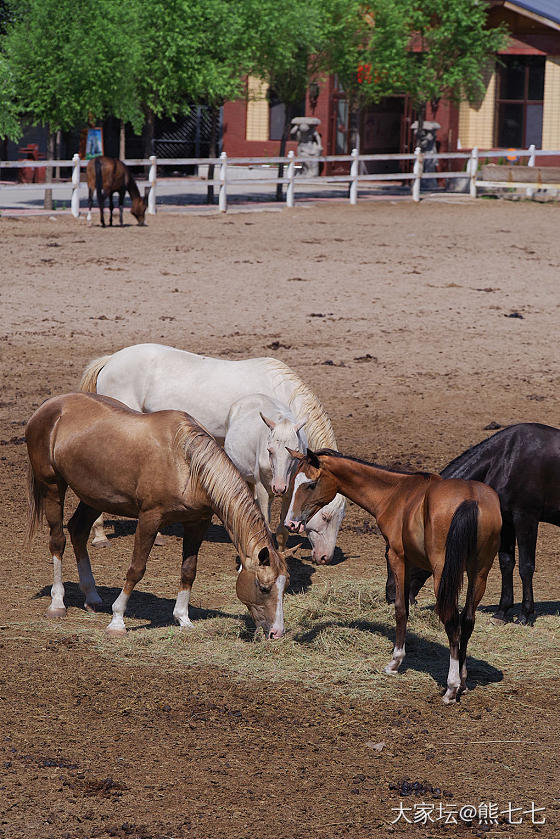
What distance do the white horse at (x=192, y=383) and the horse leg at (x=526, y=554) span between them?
6.05 ft

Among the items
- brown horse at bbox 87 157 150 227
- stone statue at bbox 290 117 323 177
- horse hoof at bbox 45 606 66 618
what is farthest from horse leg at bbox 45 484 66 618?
stone statue at bbox 290 117 323 177

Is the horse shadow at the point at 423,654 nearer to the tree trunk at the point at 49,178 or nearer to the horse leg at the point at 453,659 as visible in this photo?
the horse leg at the point at 453,659

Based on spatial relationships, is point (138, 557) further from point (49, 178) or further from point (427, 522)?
point (49, 178)

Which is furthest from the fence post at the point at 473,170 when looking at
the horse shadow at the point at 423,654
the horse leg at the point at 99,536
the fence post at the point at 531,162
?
the horse shadow at the point at 423,654

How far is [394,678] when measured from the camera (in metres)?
6.52

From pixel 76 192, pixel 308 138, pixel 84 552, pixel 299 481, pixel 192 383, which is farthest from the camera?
pixel 308 138

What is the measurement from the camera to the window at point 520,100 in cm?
4047

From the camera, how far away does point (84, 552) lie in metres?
7.59

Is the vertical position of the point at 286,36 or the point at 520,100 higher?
the point at 286,36

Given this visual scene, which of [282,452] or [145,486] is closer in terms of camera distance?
[145,486]

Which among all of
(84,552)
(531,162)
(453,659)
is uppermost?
(531,162)

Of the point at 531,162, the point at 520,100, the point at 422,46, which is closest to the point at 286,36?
the point at 422,46

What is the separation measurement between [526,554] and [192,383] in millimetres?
3198

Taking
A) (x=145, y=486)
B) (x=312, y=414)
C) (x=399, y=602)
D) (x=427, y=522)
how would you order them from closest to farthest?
(x=427, y=522) < (x=399, y=602) < (x=145, y=486) < (x=312, y=414)
